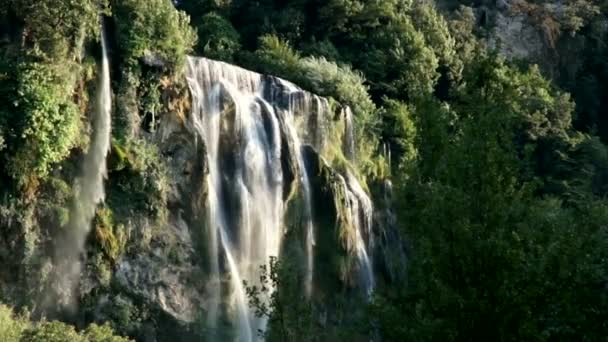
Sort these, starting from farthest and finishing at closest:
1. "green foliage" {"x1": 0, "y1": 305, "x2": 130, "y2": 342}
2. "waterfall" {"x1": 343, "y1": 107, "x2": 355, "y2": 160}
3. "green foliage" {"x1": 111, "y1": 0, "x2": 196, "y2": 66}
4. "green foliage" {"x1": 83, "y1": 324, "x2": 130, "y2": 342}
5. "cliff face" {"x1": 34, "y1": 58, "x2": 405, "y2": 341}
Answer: "waterfall" {"x1": 343, "y1": 107, "x2": 355, "y2": 160}, "green foliage" {"x1": 111, "y1": 0, "x2": 196, "y2": 66}, "cliff face" {"x1": 34, "y1": 58, "x2": 405, "y2": 341}, "green foliage" {"x1": 83, "y1": 324, "x2": 130, "y2": 342}, "green foliage" {"x1": 0, "y1": 305, "x2": 130, "y2": 342}

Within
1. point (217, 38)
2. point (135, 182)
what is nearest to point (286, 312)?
point (135, 182)

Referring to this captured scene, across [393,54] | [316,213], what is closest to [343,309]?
[316,213]

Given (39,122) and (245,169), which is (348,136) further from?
(39,122)

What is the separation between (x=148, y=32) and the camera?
79.9ft

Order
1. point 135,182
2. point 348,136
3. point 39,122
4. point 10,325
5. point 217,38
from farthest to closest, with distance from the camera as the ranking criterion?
point 217,38 < point 348,136 < point 135,182 < point 39,122 < point 10,325

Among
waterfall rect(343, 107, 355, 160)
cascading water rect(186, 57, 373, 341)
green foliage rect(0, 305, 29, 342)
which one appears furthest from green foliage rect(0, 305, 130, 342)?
waterfall rect(343, 107, 355, 160)

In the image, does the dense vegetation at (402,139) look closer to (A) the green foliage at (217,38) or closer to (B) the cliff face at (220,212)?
(A) the green foliage at (217,38)

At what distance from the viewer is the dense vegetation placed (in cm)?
914

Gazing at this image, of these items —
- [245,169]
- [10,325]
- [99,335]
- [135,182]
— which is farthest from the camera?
[245,169]

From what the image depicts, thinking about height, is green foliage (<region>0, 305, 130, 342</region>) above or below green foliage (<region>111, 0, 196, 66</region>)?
below

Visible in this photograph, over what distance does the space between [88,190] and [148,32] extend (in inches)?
193

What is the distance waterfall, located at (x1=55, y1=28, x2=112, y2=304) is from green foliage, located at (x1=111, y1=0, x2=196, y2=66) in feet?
2.95

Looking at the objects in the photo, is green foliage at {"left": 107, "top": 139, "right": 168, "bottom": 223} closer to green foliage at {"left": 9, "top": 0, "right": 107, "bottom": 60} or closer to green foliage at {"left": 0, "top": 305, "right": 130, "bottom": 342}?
green foliage at {"left": 9, "top": 0, "right": 107, "bottom": 60}

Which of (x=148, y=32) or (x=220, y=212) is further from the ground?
(x=148, y=32)
